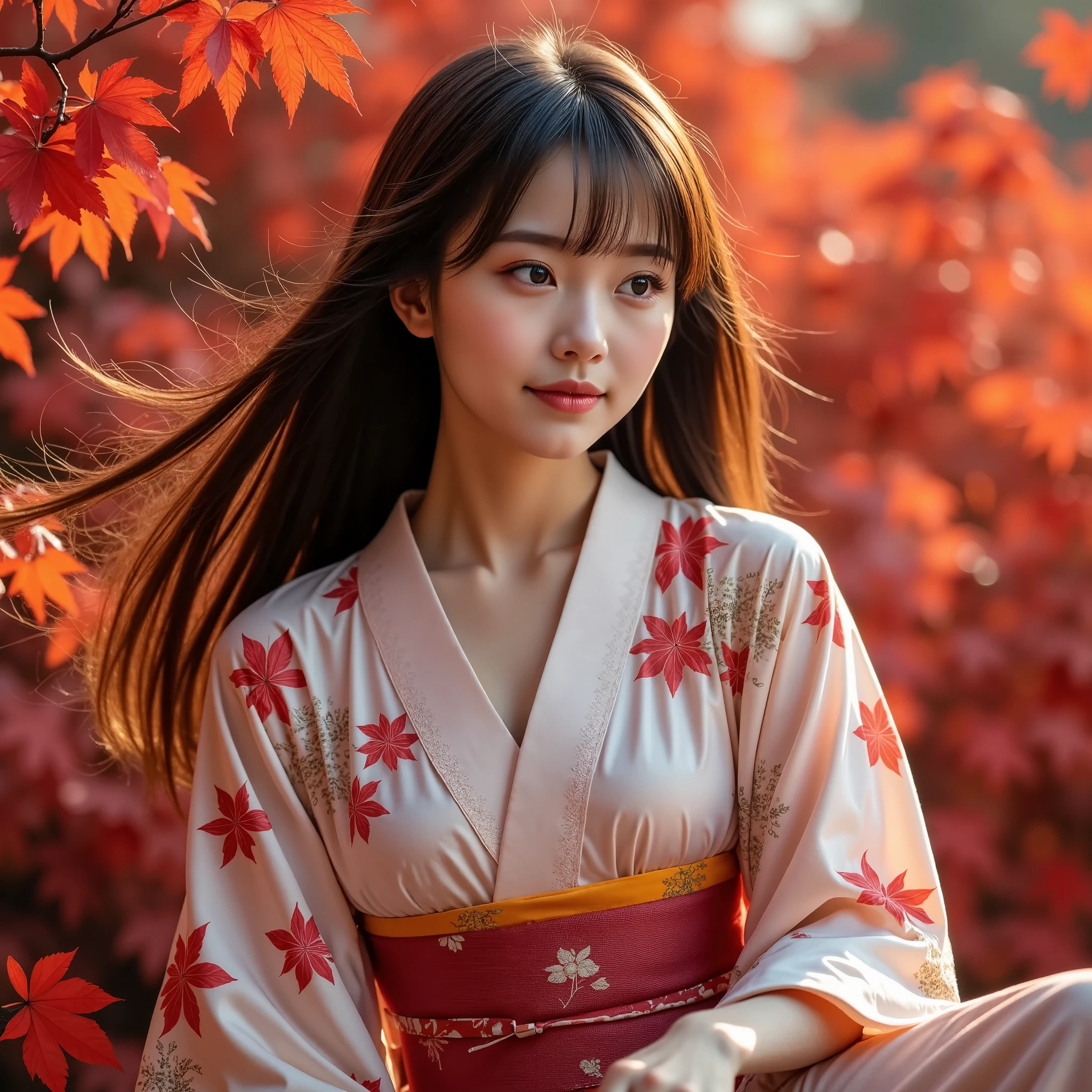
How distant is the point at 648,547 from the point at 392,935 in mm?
601

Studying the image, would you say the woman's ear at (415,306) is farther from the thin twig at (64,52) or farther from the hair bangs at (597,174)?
the thin twig at (64,52)

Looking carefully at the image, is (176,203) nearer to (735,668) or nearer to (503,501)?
(503,501)

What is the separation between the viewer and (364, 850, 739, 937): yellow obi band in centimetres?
170

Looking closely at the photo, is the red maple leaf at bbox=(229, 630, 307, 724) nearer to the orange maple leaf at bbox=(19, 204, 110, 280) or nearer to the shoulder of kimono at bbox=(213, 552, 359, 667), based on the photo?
the shoulder of kimono at bbox=(213, 552, 359, 667)

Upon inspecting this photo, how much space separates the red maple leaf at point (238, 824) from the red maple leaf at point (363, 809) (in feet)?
0.37

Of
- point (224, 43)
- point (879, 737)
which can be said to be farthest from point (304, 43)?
point (879, 737)

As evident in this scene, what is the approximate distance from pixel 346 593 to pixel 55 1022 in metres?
0.64

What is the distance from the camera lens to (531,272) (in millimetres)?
1684

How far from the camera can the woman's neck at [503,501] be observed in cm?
192

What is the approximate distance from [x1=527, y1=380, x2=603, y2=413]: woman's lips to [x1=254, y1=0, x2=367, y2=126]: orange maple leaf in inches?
15.7

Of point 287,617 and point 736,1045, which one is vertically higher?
point 287,617

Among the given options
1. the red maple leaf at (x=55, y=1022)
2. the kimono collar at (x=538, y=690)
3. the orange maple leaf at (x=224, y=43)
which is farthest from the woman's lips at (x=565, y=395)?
the red maple leaf at (x=55, y=1022)

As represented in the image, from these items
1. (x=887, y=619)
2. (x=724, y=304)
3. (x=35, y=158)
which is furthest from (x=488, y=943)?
(x=887, y=619)

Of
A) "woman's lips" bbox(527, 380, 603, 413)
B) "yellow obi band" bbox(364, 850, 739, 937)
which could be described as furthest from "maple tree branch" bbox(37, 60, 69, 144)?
"yellow obi band" bbox(364, 850, 739, 937)
